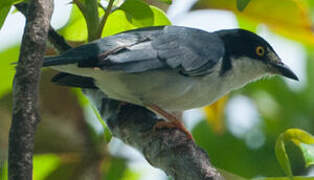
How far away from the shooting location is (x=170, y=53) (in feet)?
12.3

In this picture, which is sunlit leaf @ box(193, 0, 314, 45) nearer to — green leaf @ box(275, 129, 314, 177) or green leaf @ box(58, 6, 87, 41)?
green leaf @ box(58, 6, 87, 41)

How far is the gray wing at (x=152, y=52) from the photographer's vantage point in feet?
11.0

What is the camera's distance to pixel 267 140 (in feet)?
16.8

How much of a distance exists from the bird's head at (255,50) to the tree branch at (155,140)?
0.90 m

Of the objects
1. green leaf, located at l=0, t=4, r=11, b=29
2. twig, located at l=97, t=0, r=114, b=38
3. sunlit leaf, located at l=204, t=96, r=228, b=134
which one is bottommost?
sunlit leaf, located at l=204, t=96, r=228, b=134

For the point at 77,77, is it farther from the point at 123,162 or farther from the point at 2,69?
the point at 123,162

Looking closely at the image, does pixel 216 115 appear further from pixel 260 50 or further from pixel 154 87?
pixel 154 87

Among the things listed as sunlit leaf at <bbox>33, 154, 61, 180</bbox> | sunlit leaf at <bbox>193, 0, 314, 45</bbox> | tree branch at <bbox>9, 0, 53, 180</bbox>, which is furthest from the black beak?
tree branch at <bbox>9, 0, 53, 180</bbox>

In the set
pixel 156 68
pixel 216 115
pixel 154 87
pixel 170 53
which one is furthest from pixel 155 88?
pixel 216 115

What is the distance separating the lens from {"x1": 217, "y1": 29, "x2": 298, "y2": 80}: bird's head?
425 cm

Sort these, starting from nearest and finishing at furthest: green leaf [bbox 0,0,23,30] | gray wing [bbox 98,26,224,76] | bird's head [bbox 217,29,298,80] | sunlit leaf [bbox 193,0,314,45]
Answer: green leaf [bbox 0,0,23,30]
gray wing [bbox 98,26,224,76]
sunlit leaf [bbox 193,0,314,45]
bird's head [bbox 217,29,298,80]

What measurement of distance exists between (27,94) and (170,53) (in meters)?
1.62

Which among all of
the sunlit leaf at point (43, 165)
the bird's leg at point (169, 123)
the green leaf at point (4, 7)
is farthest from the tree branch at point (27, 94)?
the sunlit leaf at point (43, 165)

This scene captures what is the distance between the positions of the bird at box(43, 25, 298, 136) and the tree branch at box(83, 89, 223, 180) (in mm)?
80
